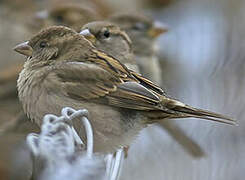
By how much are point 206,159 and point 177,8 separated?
159 inches

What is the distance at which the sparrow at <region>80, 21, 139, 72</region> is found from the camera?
3461 mm

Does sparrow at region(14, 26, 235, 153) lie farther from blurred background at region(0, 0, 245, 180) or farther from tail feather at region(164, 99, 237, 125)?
blurred background at region(0, 0, 245, 180)

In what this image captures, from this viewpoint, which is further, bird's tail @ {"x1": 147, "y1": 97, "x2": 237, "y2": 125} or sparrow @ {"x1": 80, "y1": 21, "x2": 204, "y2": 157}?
sparrow @ {"x1": 80, "y1": 21, "x2": 204, "y2": 157}

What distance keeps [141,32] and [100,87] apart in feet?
7.16

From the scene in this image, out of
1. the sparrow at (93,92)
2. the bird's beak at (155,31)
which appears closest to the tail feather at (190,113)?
the sparrow at (93,92)

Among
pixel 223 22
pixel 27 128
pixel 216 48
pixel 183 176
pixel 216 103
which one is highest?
pixel 223 22

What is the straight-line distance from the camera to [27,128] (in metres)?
3.68

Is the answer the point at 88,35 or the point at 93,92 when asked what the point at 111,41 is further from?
the point at 93,92

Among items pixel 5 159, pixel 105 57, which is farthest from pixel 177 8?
pixel 105 57

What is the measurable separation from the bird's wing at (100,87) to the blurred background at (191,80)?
345mm

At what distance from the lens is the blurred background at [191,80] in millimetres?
3822

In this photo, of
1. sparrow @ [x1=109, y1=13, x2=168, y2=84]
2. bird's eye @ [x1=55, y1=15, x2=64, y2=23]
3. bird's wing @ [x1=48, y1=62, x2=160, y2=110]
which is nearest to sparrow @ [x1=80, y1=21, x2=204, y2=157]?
bird's wing @ [x1=48, y1=62, x2=160, y2=110]

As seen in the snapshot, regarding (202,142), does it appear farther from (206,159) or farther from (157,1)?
(157,1)

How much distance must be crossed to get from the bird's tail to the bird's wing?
0.13 feet
